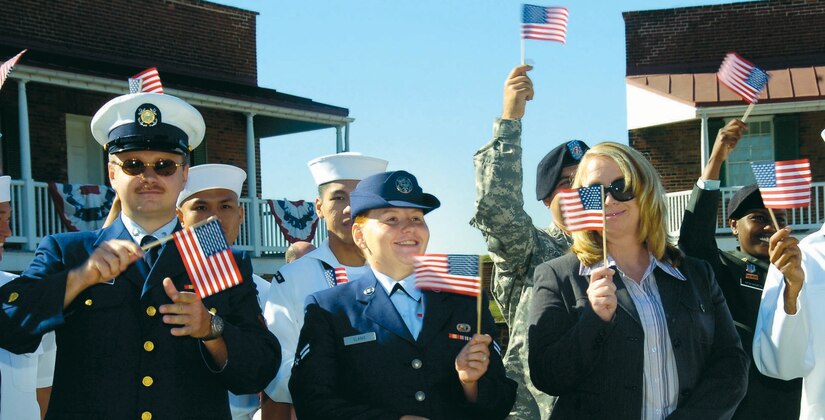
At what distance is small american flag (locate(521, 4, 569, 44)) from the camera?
6.37 m

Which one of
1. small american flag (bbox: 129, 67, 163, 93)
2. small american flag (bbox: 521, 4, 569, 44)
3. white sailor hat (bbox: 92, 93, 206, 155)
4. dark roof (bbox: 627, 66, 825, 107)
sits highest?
dark roof (bbox: 627, 66, 825, 107)

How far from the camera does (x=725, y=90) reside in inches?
945

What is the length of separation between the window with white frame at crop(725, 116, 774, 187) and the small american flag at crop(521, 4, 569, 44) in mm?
18340

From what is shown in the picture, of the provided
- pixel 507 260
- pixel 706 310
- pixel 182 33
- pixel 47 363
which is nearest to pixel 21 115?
pixel 182 33

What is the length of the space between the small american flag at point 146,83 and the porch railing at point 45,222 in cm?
1029

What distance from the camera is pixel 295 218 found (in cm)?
2114

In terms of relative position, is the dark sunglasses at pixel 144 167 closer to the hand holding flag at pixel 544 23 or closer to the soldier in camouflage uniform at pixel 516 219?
the soldier in camouflage uniform at pixel 516 219

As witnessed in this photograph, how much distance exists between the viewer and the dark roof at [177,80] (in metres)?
18.3

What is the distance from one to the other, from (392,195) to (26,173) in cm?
1431

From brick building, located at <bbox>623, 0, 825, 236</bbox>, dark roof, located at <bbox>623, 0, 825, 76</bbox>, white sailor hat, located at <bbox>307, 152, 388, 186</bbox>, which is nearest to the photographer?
white sailor hat, located at <bbox>307, 152, 388, 186</bbox>

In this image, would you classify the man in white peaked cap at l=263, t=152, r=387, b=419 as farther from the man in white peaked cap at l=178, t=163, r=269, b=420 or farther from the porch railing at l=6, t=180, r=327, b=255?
the porch railing at l=6, t=180, r=327, b=255

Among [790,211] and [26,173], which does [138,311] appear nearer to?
[26,173]

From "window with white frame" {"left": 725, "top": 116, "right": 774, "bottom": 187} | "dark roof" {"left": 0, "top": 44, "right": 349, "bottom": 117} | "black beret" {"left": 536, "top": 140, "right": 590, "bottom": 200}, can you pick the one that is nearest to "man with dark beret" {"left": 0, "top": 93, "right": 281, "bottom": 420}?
"black beret" {"left": 536, "top": 140, "right": 590, "bottom": 200}

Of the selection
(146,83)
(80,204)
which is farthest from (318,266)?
(80,204)
